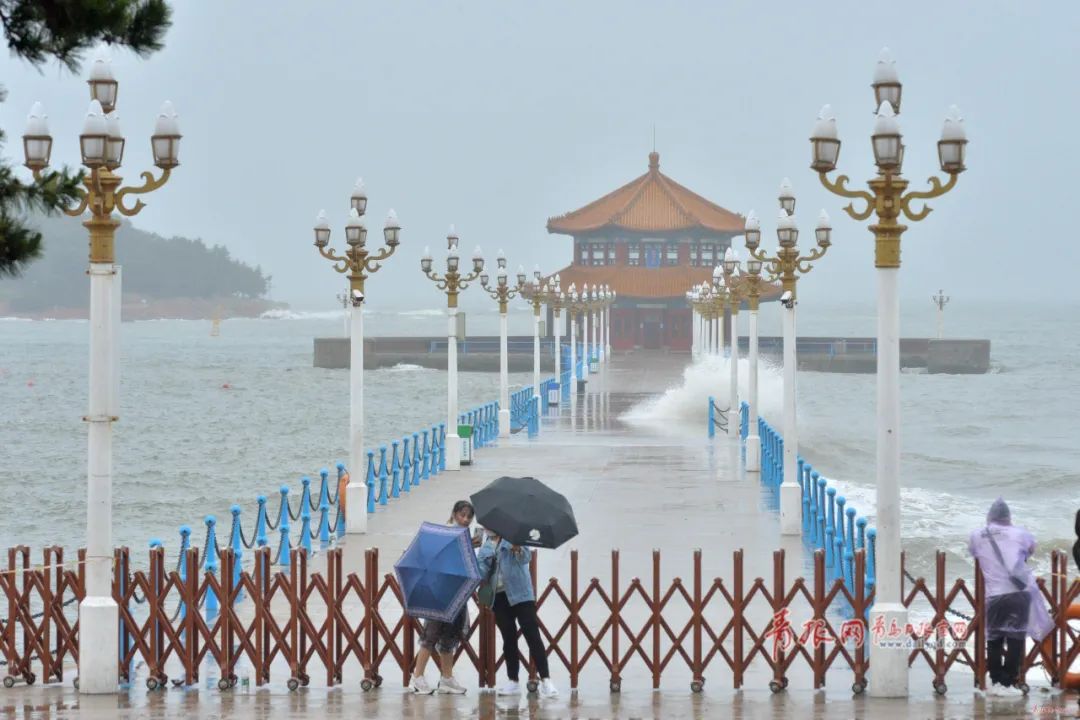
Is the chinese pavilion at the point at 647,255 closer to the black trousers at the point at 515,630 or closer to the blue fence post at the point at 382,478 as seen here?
the blue fence post at the point at 382,478

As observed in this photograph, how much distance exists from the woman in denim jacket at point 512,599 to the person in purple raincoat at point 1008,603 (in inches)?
120

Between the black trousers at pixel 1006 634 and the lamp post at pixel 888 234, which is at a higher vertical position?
the lamp post at pixel 888 234

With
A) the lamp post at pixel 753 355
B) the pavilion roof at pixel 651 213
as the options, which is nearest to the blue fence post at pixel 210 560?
the lamp post at pixel 753 355

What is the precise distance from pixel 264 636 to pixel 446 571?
5.24 feet

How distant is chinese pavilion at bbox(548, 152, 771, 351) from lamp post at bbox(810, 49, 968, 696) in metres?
90.5

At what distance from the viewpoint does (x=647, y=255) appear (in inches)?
4203

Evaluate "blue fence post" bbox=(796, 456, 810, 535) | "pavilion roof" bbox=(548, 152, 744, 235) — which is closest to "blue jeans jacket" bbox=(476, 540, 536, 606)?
"blue fence post" bbox=(796, 456, 810, 535)

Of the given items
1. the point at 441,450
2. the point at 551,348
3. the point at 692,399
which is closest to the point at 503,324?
the point at 441,450

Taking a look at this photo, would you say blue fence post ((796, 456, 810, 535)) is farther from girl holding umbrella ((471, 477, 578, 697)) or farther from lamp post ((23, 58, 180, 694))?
lamp post ((23, 58, 180, 694))

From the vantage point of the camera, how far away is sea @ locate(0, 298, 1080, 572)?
38.1 metres

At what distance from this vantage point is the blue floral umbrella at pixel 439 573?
441 inches

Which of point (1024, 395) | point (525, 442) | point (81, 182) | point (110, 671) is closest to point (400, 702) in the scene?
point (110, 671)

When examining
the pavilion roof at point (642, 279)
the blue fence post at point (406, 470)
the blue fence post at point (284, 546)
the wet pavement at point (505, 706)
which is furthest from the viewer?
the pavilion roof at point (642, 279)

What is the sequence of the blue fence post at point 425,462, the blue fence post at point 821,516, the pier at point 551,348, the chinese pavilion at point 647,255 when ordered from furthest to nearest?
the chinese pavilion at point 647,255, the pier at point 551,348, the blue fence post at point 425,462, the blue fence post at point 821,516
